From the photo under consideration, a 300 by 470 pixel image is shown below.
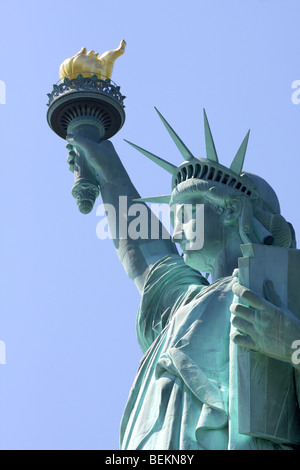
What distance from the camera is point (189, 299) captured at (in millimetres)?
14961

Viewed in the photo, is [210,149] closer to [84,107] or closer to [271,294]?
[271,294]

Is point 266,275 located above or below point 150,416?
above

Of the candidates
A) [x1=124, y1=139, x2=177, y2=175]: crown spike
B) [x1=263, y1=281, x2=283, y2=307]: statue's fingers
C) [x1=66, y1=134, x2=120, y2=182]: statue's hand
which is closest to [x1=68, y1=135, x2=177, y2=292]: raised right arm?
[x1=66, y1=134, x2=120, y2=182]: statue's hand

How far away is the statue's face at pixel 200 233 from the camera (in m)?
14.6

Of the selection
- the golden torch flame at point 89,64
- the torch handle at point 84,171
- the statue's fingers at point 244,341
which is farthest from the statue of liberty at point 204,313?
the golden torch flame at point 89,64

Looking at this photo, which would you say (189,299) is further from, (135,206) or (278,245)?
(135,206)

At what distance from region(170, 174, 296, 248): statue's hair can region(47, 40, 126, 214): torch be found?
2604 millimetres

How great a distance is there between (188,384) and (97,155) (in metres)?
4.55

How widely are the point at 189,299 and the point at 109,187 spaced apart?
2.71 metres

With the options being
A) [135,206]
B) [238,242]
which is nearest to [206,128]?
[238,242]

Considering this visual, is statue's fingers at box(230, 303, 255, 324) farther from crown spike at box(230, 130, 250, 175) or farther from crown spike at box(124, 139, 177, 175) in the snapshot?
crown spike at box(124, 139, 177, 175)

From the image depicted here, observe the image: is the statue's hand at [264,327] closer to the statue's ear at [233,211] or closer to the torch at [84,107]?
the statue's ear at [233,211]

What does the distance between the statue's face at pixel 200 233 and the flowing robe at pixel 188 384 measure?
1.05ft

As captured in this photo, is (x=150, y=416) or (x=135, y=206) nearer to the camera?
(x=150, y=416)
